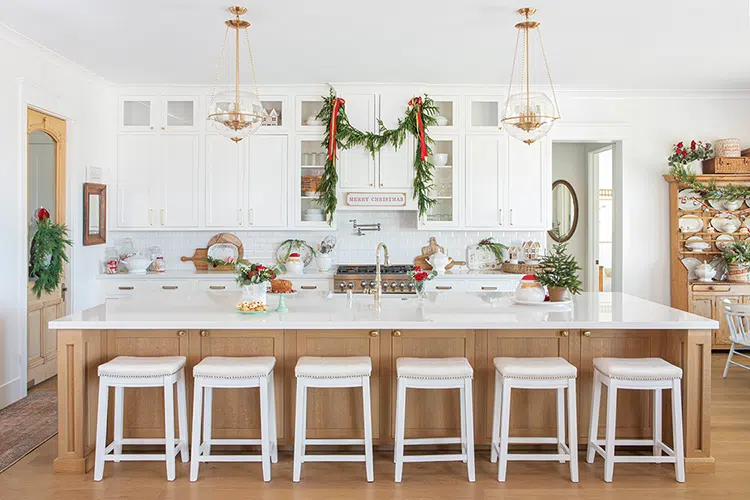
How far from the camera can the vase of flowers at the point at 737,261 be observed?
6.60m

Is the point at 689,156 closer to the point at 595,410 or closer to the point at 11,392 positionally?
the point at 595,410

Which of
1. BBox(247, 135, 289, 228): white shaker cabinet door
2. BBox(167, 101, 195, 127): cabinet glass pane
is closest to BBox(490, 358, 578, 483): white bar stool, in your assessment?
BBox(247, 135, 289, 228): white shaker cabinet door

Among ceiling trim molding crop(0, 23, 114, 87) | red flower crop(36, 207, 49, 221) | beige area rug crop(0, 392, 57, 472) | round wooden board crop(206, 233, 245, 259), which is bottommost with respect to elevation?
beige area rug crop(0, 392, 57, 472)

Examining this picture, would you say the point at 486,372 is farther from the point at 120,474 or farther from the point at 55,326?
the point at 55,326

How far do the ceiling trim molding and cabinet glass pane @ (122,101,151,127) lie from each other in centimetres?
27

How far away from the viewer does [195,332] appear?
3777mm

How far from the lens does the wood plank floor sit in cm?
329

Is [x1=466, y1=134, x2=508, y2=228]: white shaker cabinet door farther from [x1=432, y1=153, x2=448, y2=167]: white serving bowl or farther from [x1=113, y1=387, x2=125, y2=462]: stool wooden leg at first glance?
[x1=113, y1=387, x2=125, y2=462]: stool wooden leg

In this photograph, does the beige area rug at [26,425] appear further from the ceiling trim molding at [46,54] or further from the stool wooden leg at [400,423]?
the ceiling trim molding at [46,54]

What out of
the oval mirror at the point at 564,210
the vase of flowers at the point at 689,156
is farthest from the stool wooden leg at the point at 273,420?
the oval mirror at the point at 564,210

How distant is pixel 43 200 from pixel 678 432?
5.11 meters

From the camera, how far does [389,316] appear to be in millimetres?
3684

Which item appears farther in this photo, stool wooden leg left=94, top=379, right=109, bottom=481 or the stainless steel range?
the stainless steel range

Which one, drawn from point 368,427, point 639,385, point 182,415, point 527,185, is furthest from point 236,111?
point 527,185
